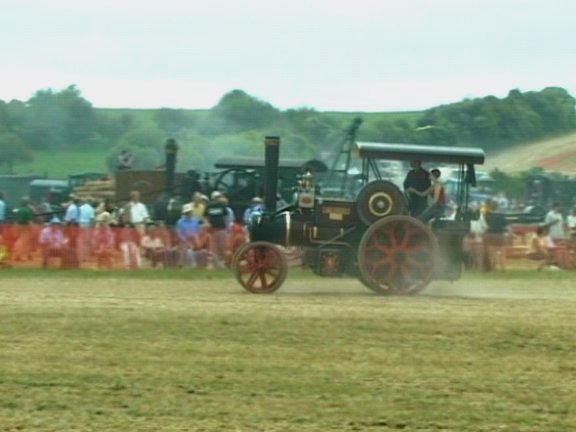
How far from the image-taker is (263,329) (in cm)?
1428

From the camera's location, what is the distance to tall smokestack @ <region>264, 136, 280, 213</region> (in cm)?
2244

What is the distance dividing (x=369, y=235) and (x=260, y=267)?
63.6 inches

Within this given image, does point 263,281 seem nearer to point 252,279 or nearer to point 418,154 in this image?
point 252,279

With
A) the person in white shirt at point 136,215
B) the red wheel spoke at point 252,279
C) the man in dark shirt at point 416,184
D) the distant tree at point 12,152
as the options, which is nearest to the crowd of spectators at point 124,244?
the person in white shirt at point 136,215

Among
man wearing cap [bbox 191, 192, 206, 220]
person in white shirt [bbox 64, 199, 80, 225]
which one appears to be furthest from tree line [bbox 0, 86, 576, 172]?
person in white shirt [bbox 64, 199, 80, 225]

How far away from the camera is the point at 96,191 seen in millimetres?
35969

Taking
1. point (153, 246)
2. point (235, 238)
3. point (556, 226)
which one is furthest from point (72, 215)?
point (556, 226)

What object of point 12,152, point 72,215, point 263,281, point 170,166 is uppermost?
point 12,152

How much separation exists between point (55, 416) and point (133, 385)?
3.62ft

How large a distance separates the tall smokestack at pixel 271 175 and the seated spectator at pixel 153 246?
456 cm

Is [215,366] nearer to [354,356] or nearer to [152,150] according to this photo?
[354,356]

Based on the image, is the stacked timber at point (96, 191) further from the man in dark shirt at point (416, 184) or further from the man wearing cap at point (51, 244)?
the man in dark shirt at point (416, 184)

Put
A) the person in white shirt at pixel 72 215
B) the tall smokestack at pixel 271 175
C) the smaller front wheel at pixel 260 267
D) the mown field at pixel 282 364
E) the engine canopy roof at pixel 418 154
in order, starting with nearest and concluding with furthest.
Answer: the mown field at pixel 282 364, the engine canopy roof at pixel 418 154, the smaller front wheel at pixel 260 267, the tall smokestack at pixel 271 175, the person in white shirt at pixel 72 215

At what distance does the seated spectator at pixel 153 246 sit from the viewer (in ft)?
89.2
